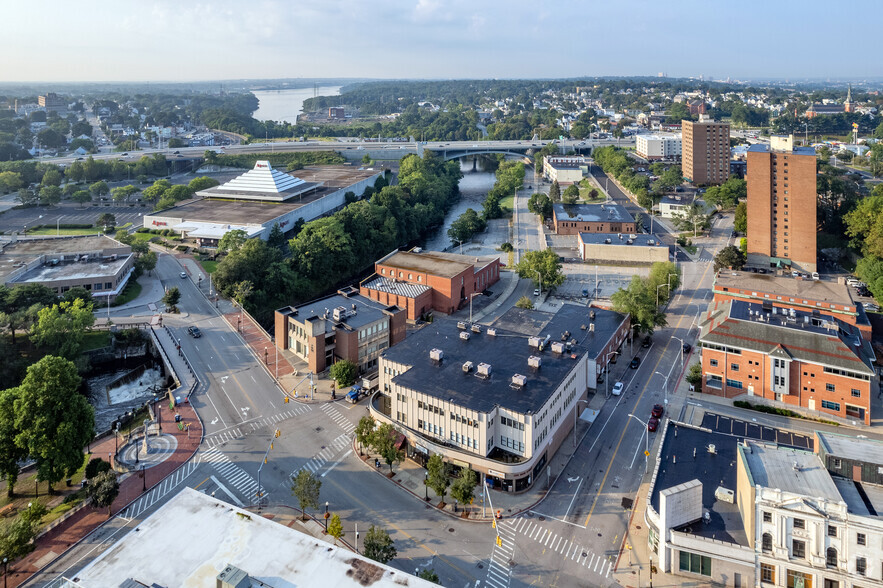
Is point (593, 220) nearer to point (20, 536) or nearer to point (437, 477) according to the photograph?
point (437, 477)

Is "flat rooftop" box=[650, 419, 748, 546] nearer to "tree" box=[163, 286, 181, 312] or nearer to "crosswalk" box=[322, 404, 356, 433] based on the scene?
"crosswalk" box=[322, 404, 356, 433]

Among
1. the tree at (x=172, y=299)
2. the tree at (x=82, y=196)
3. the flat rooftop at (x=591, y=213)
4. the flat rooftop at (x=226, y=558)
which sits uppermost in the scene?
the tree at (x=82, y=196)

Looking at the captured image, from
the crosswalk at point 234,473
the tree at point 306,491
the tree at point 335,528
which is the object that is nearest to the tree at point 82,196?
the crosswalk at point 234,473

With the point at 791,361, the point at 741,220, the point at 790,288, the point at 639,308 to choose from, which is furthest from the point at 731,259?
the point at 791,361

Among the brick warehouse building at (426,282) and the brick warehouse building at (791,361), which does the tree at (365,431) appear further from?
the brick warehouse building at (791,361)

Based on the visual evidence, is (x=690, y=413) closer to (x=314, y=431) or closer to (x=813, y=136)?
(x=314, y=431)
